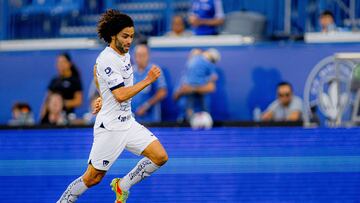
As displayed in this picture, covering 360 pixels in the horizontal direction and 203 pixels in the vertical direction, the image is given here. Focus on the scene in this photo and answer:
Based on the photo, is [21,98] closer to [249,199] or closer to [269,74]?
[269,74]

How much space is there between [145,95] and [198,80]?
0.79m

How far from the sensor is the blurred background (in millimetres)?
10117

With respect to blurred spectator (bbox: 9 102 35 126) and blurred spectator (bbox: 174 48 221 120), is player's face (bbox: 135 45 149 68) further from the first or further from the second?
blurred spectator (bbox: 9 102 35 126)

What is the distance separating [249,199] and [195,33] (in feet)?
18.4

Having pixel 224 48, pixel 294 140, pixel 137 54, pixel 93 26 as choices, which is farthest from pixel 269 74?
pixel 294 140

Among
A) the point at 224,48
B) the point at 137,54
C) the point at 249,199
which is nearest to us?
the point at 249,199

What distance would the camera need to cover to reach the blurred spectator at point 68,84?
1452 cm

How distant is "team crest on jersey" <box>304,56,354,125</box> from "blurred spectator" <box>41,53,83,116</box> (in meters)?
3.31

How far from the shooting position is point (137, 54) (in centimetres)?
1390

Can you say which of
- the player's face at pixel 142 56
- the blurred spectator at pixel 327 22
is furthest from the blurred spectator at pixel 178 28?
the blurred spectator at pixel 327 22

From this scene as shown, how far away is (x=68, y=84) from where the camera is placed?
47.6ft

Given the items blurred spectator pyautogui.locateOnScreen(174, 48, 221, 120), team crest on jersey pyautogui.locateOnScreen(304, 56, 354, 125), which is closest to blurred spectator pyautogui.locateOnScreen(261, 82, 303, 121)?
team crest on jersey pyautogui.locateOnScreen(304, 56, 354, 125)

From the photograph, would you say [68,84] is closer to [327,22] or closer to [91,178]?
[327,22]

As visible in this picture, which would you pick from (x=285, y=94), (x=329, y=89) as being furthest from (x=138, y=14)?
(x=329, y=89)
